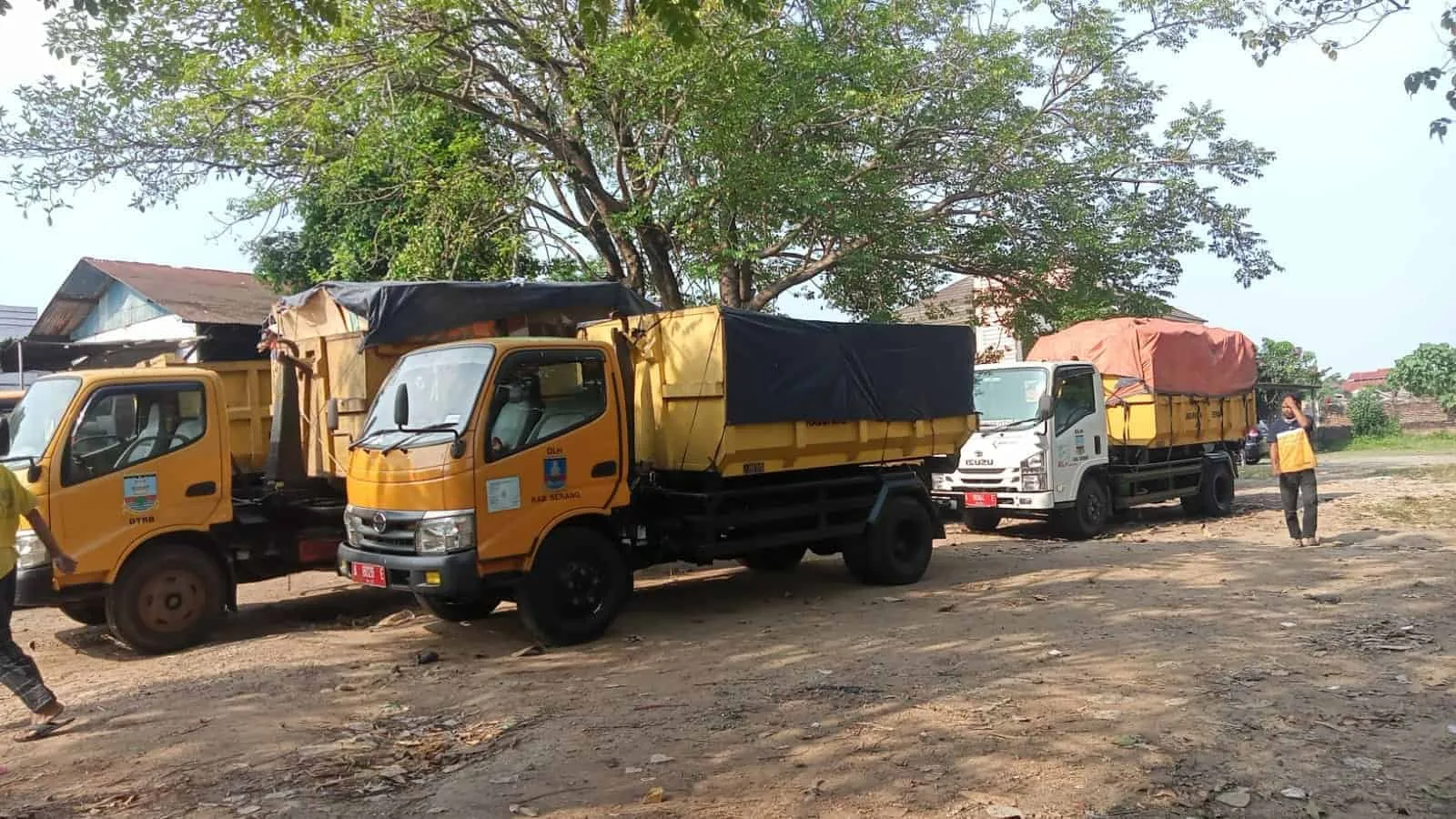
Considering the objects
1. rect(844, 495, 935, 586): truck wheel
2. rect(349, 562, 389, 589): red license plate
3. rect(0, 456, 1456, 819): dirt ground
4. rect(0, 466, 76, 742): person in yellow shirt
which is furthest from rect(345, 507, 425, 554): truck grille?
rect(844, 495, 935, 586): truck wheel

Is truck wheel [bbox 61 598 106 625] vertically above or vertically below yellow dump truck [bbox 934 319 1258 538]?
below

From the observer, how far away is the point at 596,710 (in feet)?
18.3

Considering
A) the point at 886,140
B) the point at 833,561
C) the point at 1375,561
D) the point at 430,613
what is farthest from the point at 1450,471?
the point at 430,613

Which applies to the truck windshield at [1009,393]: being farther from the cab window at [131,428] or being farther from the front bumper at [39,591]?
the front bumper at [39,591]

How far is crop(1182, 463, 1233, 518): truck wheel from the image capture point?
48.4 feet

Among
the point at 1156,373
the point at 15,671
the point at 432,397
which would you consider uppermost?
the point at 1156,373

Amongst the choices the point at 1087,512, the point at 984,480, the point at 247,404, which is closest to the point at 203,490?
the point at 247,404

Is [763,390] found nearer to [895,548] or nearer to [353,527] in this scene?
[895,548]

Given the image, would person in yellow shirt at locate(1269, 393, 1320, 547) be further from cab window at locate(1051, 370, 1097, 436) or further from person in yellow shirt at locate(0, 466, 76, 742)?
person in yellow shirt at locate(0, 466, 76, 742)

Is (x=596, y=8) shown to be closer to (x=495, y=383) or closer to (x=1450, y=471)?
(x=495, y=383)

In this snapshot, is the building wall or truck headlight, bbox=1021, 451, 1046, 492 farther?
the building wall

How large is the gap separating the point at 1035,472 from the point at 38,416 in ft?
32.1

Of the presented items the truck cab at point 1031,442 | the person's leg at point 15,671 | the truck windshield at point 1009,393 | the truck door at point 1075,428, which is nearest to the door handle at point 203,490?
the person's leg at point 15,671

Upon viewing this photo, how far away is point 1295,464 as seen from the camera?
437 inches
